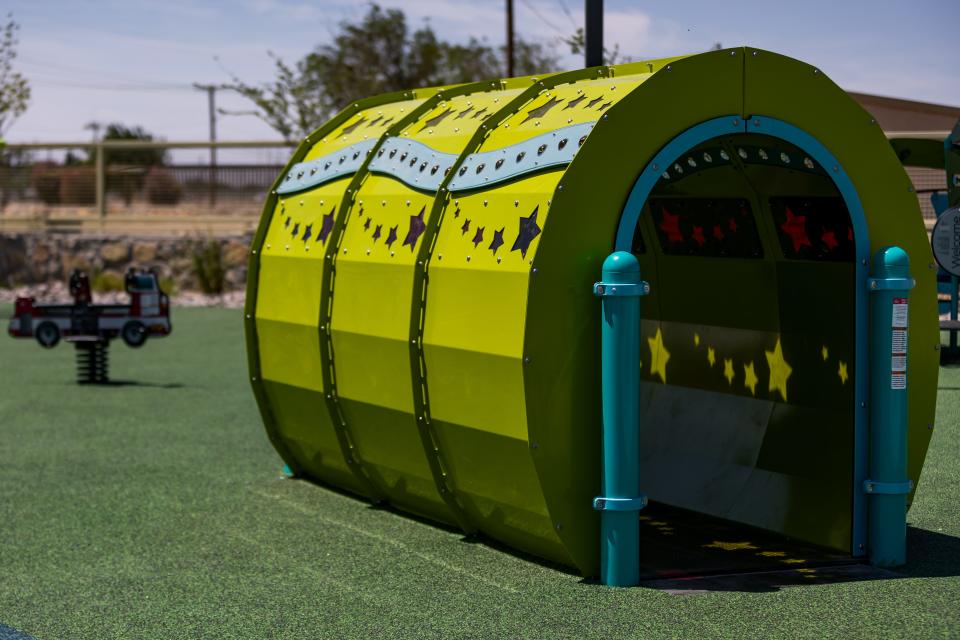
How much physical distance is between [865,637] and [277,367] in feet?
13.9

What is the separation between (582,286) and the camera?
5867mm

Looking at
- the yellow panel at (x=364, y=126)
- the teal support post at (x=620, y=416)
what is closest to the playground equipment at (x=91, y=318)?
the yellow panel at (x=364, y=126)

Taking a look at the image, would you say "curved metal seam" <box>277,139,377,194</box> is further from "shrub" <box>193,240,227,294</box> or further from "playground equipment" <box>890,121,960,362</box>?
"shrub" <box>193,240,227,294</box>

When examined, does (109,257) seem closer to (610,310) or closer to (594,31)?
(594,31)

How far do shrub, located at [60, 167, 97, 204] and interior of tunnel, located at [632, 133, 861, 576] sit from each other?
21.7 m

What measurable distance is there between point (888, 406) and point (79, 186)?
946 inches

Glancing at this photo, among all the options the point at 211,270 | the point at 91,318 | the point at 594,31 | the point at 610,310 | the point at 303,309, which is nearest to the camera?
the point at 610,310

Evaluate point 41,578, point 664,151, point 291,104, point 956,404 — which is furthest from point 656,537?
point 291,104

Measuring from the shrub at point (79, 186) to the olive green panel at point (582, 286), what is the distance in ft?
76.9

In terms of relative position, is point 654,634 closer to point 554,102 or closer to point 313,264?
point 554,102

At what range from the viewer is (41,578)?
Result: 6.40m

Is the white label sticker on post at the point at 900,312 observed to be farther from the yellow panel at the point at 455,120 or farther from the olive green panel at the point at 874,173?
the yellow panel at the point at 455,120


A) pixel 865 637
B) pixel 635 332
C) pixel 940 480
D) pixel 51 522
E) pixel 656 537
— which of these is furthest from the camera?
pixel 940 480

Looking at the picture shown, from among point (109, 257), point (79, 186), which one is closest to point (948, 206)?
point (109, 257)
